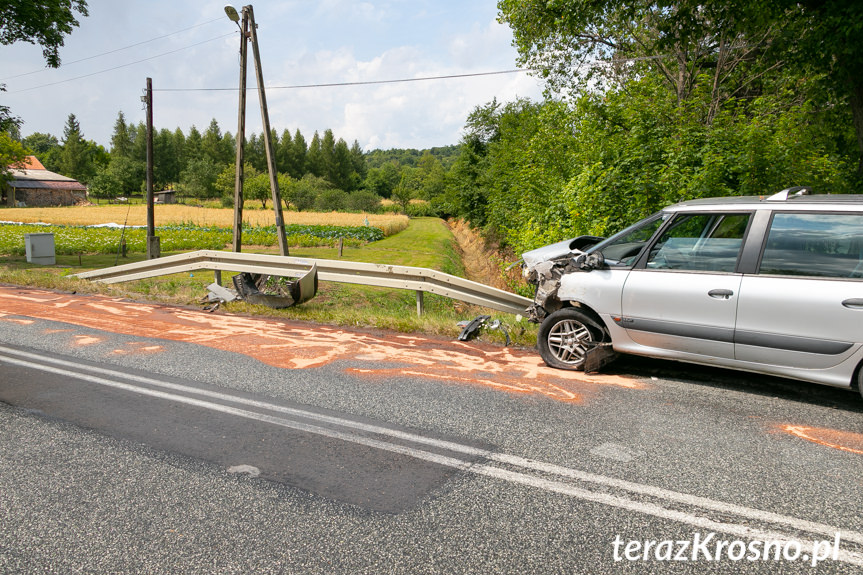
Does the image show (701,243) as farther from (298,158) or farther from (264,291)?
(298,158)

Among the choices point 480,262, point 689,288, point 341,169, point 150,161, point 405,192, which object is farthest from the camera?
point 341,169

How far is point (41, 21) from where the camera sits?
17719mm

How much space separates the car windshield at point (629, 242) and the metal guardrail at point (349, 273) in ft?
6.73

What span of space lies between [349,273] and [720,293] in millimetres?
6322

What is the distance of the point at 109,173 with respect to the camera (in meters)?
96.4

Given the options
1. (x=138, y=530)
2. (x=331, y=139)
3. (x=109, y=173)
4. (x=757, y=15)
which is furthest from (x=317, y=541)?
(x=331, y=139)

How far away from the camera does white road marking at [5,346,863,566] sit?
9.47 ft

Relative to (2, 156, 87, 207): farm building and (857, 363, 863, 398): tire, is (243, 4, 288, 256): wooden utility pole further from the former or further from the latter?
(2, 156, 87, 207): farm building

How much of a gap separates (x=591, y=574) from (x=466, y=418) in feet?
6.73

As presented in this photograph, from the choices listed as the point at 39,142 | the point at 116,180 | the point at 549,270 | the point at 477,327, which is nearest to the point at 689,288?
the point at 549,270

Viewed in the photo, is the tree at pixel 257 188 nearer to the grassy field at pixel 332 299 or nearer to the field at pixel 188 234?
the field at pixel 188 234

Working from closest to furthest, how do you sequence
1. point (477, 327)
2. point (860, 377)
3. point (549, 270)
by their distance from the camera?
point (860, 377) → point (549, 270) → point (477, 327)

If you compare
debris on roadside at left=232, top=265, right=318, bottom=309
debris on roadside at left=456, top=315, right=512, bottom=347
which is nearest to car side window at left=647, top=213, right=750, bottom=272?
debris on roadside at left=456, top=315, right=512, bottom=347

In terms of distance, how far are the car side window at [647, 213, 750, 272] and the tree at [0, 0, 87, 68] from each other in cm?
2018
